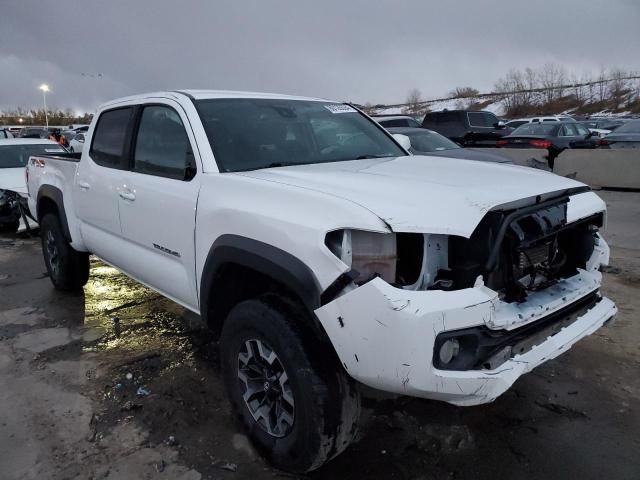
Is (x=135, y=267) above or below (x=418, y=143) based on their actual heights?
below

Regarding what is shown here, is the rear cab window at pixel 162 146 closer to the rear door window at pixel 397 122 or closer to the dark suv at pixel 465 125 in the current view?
the dark suv at pixel 465 125

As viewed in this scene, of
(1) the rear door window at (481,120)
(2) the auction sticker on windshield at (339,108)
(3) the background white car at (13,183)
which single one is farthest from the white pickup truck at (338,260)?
(1) the rear door window at (481,120)

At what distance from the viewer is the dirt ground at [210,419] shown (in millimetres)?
2627

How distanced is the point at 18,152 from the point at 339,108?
8.06m

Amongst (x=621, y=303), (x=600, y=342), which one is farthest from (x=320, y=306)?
(x=621, y=303)

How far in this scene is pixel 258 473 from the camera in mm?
2592

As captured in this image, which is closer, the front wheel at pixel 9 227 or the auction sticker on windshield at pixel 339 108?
the auction sticker on windshield at pixel 339 108

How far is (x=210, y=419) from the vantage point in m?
3.05

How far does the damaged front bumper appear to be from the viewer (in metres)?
1.95

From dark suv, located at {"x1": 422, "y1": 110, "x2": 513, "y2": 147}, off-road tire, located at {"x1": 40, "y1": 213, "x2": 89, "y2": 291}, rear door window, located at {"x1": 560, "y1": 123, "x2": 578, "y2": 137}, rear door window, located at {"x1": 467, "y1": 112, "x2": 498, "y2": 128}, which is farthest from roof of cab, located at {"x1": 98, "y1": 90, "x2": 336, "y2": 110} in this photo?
rear door window, located at {"x1": 467, "y1": 112, "x2": 498, "y2": 128}

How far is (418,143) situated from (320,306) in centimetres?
734

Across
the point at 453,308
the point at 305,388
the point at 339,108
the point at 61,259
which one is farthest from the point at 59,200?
the point at 453,308

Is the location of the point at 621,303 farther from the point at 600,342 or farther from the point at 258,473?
the point at 258,473

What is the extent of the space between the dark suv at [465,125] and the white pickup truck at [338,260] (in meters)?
12.5
